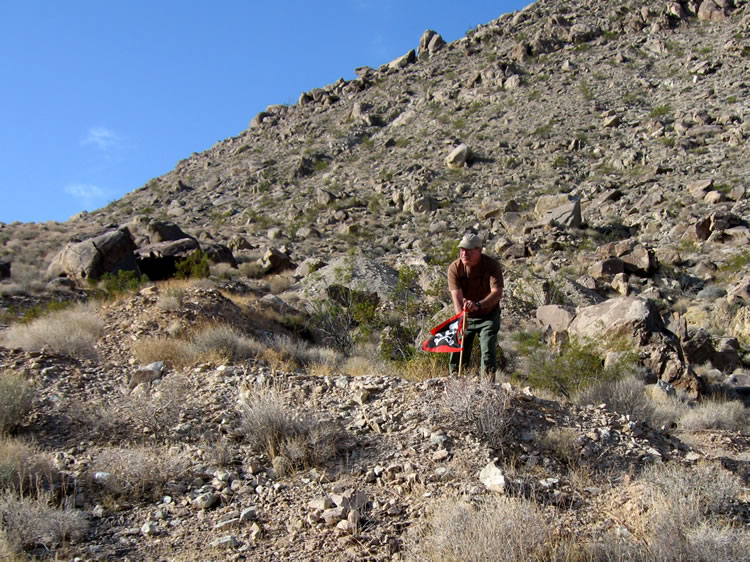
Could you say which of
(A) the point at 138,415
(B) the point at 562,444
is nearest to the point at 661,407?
(B) the point at 562,444

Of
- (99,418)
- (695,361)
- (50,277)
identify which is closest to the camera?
(99,418)

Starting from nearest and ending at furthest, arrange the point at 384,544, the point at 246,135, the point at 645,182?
the point at 384,544
the point at 645,182
the point at 246,135

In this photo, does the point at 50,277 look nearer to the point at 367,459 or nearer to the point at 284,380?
the point at 284,380

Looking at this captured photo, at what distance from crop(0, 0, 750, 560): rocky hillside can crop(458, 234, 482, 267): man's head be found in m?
1.39

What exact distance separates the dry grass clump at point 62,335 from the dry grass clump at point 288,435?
3.97 metres

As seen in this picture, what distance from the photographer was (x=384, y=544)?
359 cm

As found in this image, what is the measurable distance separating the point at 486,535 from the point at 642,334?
7.61 metres

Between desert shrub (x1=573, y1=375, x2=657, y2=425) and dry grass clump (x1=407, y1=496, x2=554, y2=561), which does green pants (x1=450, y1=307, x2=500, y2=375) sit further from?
dry grass clump (x1=407, y1=496, x2=554, y2=561)

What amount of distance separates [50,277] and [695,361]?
16608 millimetres

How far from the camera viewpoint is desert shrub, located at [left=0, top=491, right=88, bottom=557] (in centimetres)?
355

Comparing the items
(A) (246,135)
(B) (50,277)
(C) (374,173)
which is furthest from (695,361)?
(A) (246,135)

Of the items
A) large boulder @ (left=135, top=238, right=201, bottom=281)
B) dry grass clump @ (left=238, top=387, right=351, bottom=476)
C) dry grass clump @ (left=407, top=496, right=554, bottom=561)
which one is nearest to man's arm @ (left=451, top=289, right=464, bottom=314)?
dry grass clump @ (left=238, top=387, right=351, bottom=476)

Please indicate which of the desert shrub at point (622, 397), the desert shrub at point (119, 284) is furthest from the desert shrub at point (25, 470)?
the desert shrub at point (119, 284)

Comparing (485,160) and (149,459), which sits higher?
(485,160)
